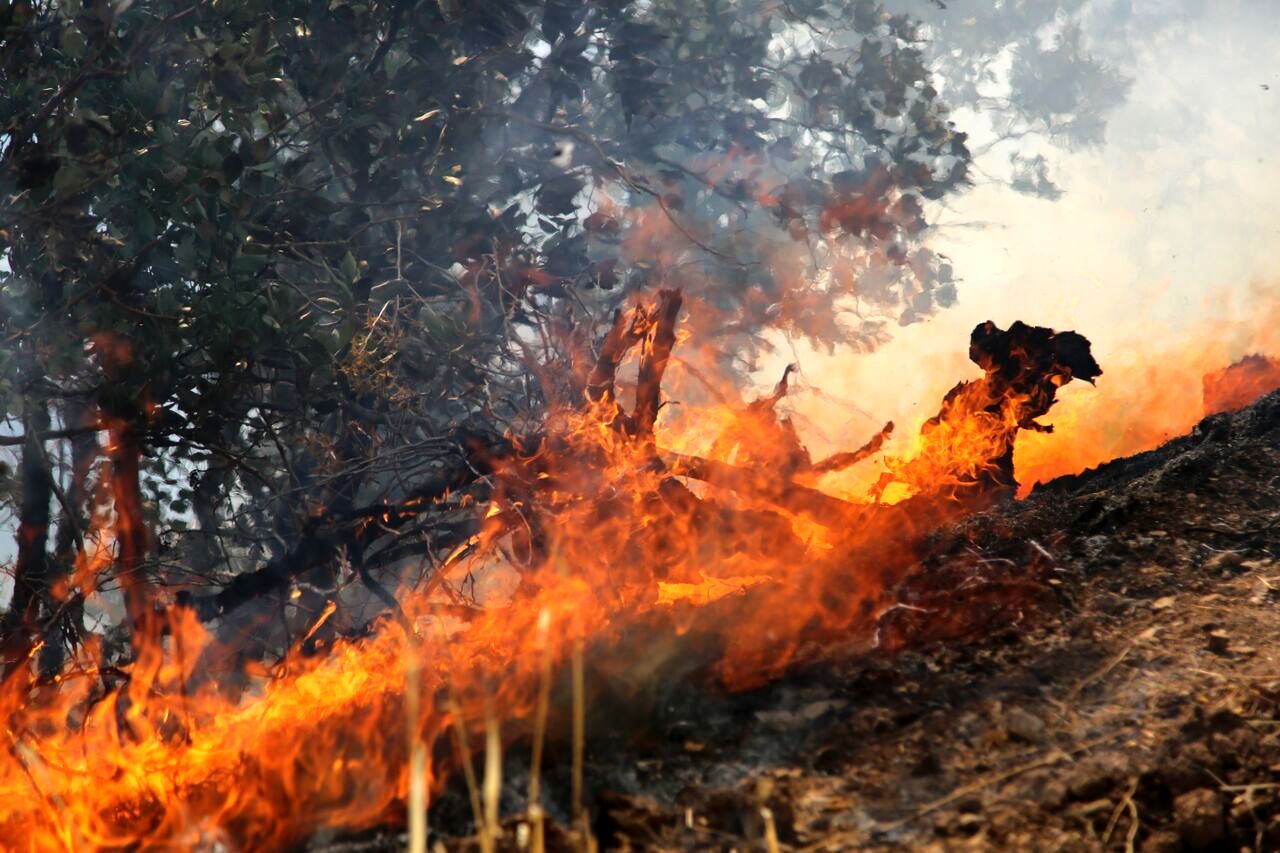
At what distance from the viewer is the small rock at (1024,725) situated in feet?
9.93

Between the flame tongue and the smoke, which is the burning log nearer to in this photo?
the flame tongue

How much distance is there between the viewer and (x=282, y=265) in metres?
8.78

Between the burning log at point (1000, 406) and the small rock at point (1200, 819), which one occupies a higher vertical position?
the burning log at point (1000, 406)

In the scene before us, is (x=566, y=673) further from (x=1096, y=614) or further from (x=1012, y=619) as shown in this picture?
(x=1096, y=614)

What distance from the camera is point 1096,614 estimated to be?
3.81 m

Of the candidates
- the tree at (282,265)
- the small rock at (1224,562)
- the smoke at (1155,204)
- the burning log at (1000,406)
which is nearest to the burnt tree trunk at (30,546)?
the tree at (282,265)

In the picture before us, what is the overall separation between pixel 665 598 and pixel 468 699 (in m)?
2.40

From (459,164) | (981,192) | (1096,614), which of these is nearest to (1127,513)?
(1096,614)

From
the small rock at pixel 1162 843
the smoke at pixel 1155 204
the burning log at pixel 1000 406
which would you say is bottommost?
the small rock at pixel 1162 843

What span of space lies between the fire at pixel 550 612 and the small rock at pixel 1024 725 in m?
0.87

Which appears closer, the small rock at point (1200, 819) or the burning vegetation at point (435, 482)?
the small rock at point (1200, 819)

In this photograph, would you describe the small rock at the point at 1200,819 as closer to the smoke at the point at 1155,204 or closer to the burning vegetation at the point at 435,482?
the burning vegetation at the point at 435,482

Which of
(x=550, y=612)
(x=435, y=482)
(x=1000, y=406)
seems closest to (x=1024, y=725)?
(x=550, y=612)

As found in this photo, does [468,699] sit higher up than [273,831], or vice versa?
[468,699]
